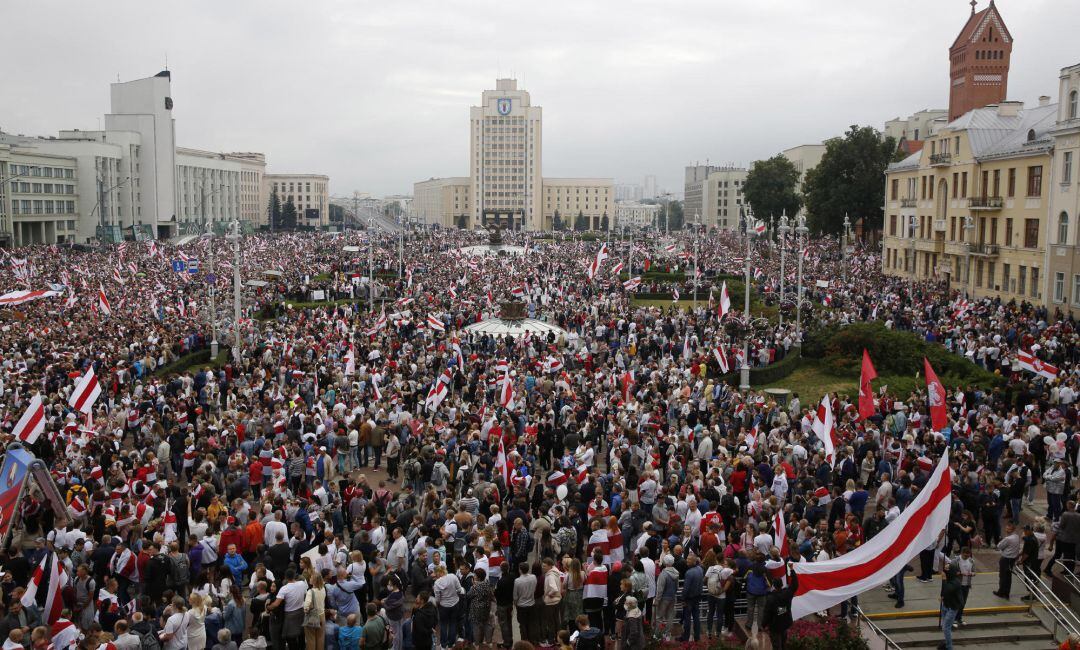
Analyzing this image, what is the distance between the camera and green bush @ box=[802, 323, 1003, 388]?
2609 cm

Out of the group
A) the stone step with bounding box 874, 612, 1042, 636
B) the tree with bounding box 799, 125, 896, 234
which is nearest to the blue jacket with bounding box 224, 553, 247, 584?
the stone step with bounding box 874, 612, 1042, 636

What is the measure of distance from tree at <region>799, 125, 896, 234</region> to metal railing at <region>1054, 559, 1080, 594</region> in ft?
180

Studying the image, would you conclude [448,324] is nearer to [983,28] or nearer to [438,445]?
[438,445]

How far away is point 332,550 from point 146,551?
2.22m

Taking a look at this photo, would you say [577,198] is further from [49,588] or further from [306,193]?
[49,588]

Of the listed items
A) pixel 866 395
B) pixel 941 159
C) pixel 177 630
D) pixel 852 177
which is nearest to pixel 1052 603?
pixel 866 395

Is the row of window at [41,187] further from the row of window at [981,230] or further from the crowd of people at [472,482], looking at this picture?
the row of window at [981,230]

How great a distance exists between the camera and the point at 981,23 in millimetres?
58438

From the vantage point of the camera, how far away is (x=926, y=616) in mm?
11469

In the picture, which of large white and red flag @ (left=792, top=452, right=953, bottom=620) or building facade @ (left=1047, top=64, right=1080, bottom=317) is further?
building facade @ (left=1047, top=64, right=1080, bottom=317)

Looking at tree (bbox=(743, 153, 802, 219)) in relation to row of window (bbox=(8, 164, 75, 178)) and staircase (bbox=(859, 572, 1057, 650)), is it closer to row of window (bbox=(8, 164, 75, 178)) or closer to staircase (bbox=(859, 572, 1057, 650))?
row of window (bbox=(8, 164, 75, 178))

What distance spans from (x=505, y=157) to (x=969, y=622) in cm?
16845

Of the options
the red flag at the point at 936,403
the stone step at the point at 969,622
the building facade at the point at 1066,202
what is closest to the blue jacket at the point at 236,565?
the stone step at the point at 969,622

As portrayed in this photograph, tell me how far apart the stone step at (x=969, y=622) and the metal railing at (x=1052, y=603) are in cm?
30
